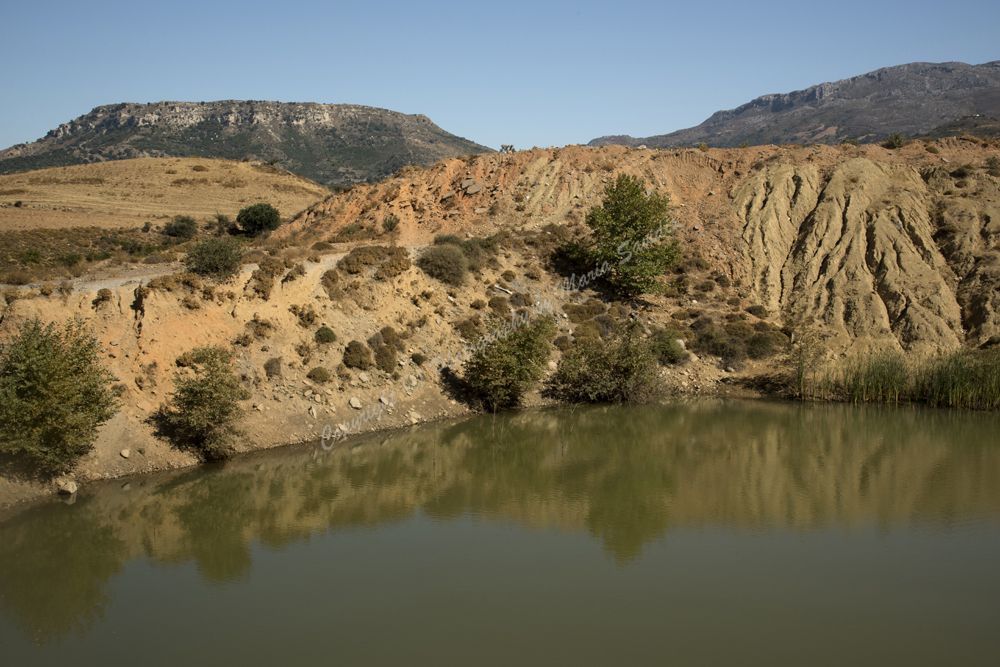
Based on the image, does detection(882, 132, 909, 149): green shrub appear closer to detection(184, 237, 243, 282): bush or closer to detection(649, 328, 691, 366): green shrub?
detection(649, 328, 691, 366): green shrub

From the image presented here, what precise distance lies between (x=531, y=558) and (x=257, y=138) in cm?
11970

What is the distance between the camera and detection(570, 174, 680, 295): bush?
30.7 metres

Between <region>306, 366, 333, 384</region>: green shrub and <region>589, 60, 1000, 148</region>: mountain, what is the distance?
3879 inches

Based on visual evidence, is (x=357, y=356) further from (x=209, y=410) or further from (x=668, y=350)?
(x=668, y=350)

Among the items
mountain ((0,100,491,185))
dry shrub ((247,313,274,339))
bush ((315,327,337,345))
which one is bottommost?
bush ((315,327,337,345))

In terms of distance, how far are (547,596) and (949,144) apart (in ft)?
130

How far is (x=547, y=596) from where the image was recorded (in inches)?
417

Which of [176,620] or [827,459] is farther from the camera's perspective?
[827,459]

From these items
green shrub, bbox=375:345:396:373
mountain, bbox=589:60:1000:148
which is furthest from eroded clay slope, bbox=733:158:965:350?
mountain, bbox=589:60:1000:148

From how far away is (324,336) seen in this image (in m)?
23.1

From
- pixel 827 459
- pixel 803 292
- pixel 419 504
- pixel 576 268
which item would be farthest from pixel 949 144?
pixel 419 504

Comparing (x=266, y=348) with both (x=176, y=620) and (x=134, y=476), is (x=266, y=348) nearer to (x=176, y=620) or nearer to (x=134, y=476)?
(x=134, y=476)

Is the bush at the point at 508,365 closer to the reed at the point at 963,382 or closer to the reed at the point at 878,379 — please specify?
the reed at the point at 878,379

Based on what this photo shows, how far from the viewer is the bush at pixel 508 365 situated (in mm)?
23125
